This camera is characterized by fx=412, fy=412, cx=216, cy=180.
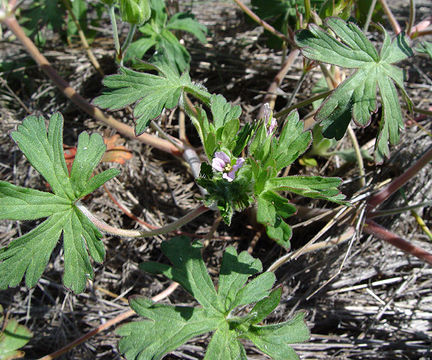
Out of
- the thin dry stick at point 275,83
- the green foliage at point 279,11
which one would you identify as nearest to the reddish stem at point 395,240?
the thin dry stick at point 275,83

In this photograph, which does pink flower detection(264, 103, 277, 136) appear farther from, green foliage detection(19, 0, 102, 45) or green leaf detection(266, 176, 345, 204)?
green foliage detection(19, 0, 102, 45)

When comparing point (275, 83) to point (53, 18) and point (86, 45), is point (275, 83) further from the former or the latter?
point (53, 18)

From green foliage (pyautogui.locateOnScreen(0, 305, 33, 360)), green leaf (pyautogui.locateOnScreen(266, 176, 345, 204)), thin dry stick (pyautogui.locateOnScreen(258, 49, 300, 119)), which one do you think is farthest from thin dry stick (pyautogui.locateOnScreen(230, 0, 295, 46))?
green foliage (pyautogui.locateOnScreen(0, 305, 33, 360))

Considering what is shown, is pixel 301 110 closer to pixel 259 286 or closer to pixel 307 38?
pixel 307 38

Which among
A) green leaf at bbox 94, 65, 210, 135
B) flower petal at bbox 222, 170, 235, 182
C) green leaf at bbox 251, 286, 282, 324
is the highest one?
green leaf at bbox 94, 65, 210, 135

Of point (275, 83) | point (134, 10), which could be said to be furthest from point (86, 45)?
point (275, 83)

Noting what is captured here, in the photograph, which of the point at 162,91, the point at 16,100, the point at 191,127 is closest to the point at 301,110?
the point at 191,127
